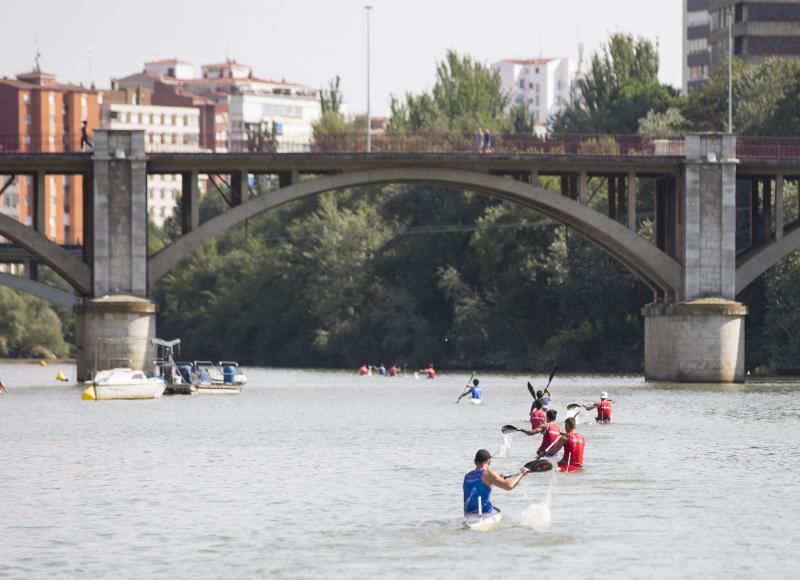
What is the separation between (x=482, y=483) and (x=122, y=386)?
1778 inches

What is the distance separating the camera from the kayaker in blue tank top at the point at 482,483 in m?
32.5

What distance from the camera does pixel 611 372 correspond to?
108m

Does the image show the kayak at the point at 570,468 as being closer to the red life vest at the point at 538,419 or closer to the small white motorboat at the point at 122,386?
the red life vest at the point at 538,419

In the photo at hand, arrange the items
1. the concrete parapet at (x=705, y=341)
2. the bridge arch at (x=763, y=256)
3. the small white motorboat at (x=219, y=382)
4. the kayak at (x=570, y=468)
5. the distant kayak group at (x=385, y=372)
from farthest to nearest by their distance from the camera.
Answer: the distant kayak group at (x=385, y=372), the small white motorboat at (x=219, y=382), the bridge arch at (x=763, y=256), the concrete parapet at (x=705, y=341), the kayak at (x=570, y=468)

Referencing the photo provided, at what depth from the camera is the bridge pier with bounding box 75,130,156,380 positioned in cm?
8144

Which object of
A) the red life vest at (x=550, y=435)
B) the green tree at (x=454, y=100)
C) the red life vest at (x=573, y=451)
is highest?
the green tree at (x=454, y=100)

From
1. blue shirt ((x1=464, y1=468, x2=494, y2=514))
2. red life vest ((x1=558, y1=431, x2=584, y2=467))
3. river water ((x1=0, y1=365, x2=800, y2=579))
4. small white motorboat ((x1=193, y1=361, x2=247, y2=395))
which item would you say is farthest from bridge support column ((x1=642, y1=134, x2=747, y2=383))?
blue shirt ((x1=464, y1=468, x2=494, y2=514))

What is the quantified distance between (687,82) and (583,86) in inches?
1711

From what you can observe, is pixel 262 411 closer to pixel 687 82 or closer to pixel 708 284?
pixel 708 284

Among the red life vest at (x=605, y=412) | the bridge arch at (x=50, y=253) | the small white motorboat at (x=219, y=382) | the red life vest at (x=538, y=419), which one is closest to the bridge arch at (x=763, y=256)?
the small white motorboat at (x=219, y=382)

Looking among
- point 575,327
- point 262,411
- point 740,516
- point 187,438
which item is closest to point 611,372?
point 575,327

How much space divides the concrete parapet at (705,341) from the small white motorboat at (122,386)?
22.5m

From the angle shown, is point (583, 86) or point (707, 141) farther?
point (583, 86)

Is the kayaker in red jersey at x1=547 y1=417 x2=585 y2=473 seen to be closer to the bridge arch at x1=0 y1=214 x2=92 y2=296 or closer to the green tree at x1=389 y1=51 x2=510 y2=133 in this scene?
the bridge arch at x1=0 y1=214 x2=92 y2=296
